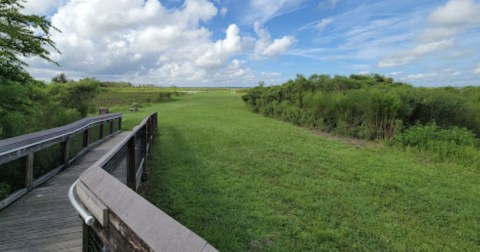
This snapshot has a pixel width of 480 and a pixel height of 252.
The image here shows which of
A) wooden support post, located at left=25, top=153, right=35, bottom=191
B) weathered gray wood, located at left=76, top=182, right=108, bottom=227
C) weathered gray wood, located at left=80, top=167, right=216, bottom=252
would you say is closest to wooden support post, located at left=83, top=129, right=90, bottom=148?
→ wooden support post, located at left=25, top=153, right=35, bottom=191

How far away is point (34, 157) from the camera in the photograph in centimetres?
418

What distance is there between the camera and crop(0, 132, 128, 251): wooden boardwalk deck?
8.38ft

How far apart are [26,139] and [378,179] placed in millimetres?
5924

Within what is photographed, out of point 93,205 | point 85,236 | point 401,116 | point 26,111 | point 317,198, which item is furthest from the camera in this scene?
point 401,116

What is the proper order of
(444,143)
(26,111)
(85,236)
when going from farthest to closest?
(444,143) < (26,111) < (85,236)

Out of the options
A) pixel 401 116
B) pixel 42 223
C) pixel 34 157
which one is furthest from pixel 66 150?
pixel 401 116

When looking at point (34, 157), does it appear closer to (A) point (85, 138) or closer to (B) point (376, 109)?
(A) point (85, 138)

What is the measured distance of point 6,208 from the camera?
10.8ft

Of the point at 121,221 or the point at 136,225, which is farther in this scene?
the point at 121,221

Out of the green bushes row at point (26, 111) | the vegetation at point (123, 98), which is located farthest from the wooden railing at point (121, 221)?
the vegetation at point (123, 98)

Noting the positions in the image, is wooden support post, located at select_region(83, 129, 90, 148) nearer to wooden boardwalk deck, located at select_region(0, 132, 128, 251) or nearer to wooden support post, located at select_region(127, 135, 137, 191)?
wooden boardwalk deck, located at select_region(0, 132, 128, 251)

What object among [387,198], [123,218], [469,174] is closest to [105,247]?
[123,218]

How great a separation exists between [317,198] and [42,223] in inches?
147

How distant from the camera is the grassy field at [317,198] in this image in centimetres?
350
